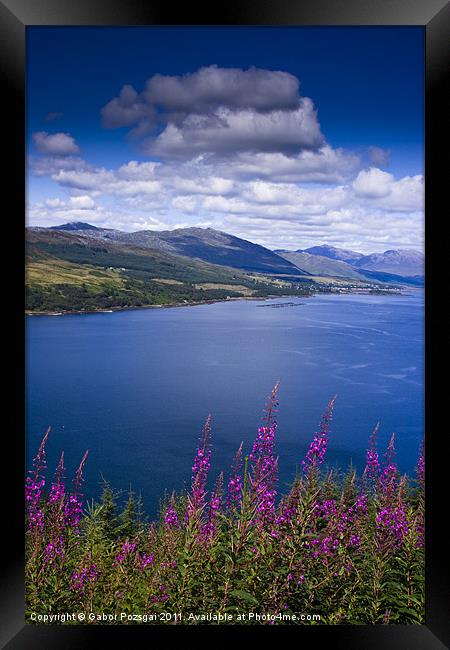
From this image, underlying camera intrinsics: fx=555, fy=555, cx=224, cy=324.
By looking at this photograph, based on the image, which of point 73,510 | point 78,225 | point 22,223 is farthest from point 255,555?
point 78,225

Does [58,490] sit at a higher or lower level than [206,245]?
lower

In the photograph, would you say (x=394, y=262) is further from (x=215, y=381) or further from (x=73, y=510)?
(x=73, y=510)

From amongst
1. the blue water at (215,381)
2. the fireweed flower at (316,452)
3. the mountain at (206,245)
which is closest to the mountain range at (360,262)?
the mountain at (206,245)

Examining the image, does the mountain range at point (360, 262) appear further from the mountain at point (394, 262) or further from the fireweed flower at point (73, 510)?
the fireweed flower at point (73, 510)

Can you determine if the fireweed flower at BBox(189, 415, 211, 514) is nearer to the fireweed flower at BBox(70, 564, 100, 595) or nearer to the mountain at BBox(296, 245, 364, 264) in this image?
the fireweed flower at BBox(70, 564, 100, 595)

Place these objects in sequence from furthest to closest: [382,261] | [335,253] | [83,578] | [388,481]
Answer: [382,261] → [335,253] → [388,481] → [83,578]
